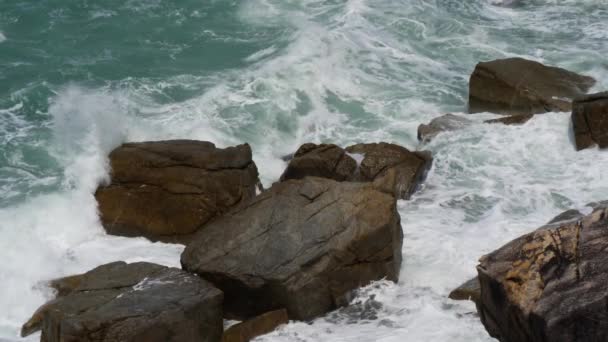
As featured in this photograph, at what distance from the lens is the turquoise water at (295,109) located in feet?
30.8

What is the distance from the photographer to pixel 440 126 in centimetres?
1270

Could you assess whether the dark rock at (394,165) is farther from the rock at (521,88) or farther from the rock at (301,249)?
the rock at (521,88)

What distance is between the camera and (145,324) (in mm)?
7027

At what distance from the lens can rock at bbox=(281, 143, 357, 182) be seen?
10.8 metres

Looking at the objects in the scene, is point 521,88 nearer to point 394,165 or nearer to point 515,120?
point 515,120

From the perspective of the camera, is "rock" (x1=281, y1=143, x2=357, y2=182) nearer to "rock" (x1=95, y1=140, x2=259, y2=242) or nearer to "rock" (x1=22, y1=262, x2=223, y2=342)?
"rock" (x1=95, y1=140, x2=259, y2=242)

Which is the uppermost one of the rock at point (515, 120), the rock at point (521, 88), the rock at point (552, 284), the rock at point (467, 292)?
the rock at point (552, 284)

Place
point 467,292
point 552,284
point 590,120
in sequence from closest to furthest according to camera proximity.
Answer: point 552,284 < point 467,292 < point 590,120

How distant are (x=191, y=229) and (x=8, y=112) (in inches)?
209

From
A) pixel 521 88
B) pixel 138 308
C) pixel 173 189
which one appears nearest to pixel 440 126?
pixel 521 88

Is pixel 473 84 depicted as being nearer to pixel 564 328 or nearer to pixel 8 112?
pixel 8 112

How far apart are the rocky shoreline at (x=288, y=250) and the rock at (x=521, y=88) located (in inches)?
1.6

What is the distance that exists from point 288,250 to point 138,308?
1.65m

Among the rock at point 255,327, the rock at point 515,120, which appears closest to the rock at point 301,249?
the rock at point 255,327
